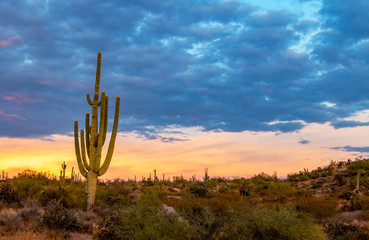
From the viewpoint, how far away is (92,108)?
65.1ft

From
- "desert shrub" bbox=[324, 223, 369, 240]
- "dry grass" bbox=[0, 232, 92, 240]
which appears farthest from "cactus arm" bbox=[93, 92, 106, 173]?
"desert shrub" bbox=[324, 223, 369, 240]

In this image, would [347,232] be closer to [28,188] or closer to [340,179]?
[28,188]

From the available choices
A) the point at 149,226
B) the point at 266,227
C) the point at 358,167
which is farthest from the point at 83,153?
the point at 358,167

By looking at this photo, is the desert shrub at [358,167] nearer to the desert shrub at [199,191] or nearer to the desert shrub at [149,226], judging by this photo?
the desert shrub at [199,191]

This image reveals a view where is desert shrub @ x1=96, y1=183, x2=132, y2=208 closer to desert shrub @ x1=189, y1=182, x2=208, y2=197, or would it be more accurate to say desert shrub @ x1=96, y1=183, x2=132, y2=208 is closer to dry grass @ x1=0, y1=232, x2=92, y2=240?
desert shrub @ x1=189, y1=182, x2=208, y2=197

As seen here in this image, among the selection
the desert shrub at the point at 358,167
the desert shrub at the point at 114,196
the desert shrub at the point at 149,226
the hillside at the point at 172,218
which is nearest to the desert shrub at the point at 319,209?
the hillside at the point at 172,218

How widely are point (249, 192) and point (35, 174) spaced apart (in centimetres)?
2174

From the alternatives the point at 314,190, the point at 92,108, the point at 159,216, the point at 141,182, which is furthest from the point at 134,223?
A: the point at 141,182

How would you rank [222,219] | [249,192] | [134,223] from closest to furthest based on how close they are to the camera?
[222,219] < [134,223] < [249,192]

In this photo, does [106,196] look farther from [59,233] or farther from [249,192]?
[249,192]

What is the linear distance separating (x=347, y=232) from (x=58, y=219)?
10.7m

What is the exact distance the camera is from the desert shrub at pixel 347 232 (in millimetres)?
11180

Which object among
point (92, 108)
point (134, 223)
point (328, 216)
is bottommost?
point (328, 216)

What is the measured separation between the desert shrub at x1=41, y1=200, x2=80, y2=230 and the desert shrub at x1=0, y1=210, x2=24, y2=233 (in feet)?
2.68
